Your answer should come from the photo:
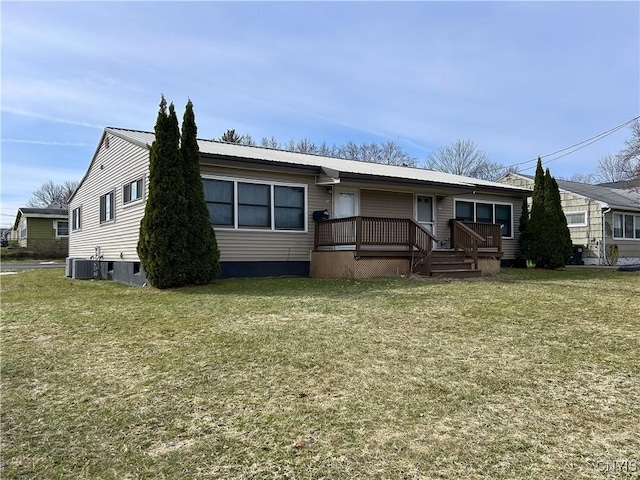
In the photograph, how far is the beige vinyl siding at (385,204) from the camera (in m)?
13.8

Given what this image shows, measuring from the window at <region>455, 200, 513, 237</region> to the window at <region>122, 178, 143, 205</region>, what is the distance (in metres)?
10.4

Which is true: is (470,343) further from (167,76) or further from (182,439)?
(167,76)

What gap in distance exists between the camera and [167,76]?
1183cm

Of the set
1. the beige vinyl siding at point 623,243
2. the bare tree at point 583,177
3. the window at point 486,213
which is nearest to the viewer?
the window at point 486,213

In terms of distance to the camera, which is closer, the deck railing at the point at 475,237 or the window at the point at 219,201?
the window at the point at 219,201

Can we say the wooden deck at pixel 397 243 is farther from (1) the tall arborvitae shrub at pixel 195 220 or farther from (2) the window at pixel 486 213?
(2) the window at pixel 486 213

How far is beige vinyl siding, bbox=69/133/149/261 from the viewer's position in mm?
12086

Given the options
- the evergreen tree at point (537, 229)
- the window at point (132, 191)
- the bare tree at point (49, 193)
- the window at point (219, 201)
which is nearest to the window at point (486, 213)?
the evergreen tree at point (537, 229)

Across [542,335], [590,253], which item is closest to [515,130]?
[590,253]

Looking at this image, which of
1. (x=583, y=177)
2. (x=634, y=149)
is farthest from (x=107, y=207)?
(x=583, y=177)

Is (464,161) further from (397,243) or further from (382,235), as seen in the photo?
(382,235)

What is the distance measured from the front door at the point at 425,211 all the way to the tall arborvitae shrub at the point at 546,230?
3924mm

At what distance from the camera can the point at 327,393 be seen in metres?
3.46

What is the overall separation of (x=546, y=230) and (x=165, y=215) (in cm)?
1275
